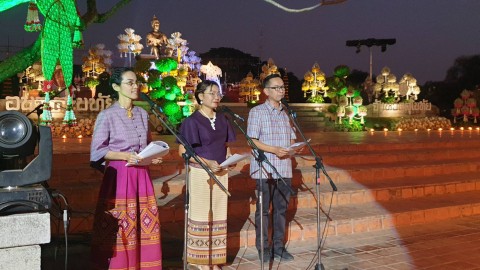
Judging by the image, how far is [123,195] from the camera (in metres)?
3.38

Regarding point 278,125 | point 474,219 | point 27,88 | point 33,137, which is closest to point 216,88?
point 278,125

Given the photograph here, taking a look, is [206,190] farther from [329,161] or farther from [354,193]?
[329,161]

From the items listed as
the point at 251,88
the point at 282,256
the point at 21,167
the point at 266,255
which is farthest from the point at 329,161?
the point at 251,88

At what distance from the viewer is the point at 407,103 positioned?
1884 cm

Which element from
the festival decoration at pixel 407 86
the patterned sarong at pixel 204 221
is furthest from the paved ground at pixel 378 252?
the festival decoration at pixel 407 86

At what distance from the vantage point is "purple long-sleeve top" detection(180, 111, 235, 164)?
3893 mm

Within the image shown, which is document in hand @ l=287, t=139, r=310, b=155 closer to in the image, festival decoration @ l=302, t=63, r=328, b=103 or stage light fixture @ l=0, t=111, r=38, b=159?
stage light fixture @ l=0, t=111, r=38, b=159

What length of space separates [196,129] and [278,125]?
88 centimetres

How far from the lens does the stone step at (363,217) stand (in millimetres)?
5039

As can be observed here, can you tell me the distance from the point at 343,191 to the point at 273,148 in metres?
2.38

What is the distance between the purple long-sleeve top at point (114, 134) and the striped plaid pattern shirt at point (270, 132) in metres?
1.25

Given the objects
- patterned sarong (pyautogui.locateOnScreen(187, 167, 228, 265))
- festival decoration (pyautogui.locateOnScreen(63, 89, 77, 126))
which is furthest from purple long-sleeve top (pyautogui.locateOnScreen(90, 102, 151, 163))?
festival decoration (pyautogui.locateOnScreen(63, 89, 77, 126))

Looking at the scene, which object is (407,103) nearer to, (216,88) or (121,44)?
(121,44)

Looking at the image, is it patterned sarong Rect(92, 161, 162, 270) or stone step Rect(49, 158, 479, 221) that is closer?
patterned sarong Rect(92, 161, 162, 270)
